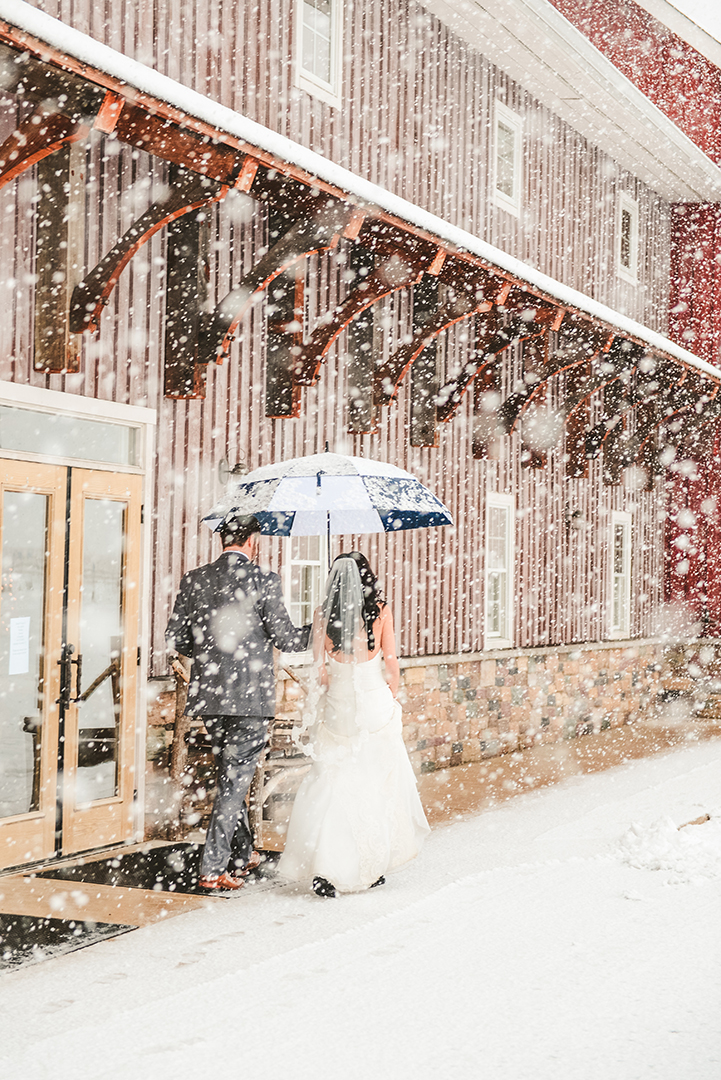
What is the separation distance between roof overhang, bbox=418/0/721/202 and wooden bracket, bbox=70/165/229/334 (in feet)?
18.2

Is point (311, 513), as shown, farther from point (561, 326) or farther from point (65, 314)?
point (561, 326)

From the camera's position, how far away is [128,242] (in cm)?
726

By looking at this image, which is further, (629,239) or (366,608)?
(629,239)

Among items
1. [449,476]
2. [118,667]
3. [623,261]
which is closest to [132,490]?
[118,667]

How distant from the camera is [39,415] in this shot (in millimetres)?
7414

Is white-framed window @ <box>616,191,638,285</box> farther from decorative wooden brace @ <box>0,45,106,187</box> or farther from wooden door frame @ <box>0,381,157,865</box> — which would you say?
decorative wooden brace @ <box>0,45,106,187</box>

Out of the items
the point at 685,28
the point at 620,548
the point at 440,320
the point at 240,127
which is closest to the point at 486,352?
the point at 440,320

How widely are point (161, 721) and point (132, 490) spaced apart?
161 centimetres

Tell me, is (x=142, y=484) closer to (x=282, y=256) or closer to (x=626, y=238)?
(x=282, y=256)

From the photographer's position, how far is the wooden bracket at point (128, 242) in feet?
23.8

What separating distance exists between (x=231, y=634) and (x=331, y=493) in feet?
3.72

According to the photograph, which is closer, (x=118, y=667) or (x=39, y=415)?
(x=39, y=415)

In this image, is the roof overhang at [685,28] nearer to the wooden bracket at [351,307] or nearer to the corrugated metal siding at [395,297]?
the corrugated metal siding at [395,297]

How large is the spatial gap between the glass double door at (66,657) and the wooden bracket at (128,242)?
1.00 meters
